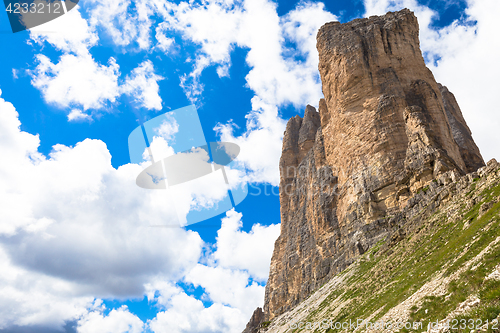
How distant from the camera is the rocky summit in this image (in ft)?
158

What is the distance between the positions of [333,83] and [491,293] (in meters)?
64.0

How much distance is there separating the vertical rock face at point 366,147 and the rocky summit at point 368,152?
0.63 feet

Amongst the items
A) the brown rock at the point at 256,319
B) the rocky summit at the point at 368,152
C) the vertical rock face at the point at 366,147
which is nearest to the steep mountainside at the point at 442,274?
the rocky summit at the point at 368,152

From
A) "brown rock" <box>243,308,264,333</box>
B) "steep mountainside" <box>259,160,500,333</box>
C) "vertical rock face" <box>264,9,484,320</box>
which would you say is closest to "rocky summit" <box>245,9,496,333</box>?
"vertical rock face" <box>264,9,484,320</box>

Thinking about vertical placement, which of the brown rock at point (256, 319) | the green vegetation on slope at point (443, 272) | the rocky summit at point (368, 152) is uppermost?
the rocky summit at point (368, 152)

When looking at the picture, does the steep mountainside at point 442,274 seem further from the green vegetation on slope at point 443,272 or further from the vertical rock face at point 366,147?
the vertical rock face at point 366,147

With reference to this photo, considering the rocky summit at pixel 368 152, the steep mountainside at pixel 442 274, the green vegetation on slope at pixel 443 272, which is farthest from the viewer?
the rocky summit at pixel 368 152

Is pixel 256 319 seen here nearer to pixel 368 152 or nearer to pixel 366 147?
pixel 368 152

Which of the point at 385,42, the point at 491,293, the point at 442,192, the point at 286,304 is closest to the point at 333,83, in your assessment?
the point at 385,42

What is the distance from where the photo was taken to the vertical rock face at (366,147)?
49.9 m

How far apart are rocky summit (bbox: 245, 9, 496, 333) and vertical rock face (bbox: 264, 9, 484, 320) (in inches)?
7.5

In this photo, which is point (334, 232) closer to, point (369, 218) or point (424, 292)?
point (369, 218)

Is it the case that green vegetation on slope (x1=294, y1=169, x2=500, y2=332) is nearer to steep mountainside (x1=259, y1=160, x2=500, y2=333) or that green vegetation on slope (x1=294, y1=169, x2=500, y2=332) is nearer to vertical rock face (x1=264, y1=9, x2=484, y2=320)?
steep mountainside (x1=259, y1=160, x2=500, y2=333)

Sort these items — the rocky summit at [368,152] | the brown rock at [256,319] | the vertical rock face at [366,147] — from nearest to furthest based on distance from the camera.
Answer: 1. the rocky summit at [368,152]
2. the vertical rock face at [366,147]
3. the brown rock at [256,319]
